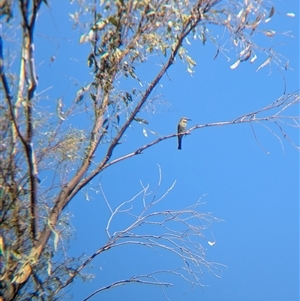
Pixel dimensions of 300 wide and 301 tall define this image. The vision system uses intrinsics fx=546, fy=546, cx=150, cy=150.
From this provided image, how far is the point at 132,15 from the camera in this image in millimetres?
2605

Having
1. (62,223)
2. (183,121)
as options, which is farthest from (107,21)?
(62,223)

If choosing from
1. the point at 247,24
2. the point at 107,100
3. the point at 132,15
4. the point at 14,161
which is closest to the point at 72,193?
the point at 14,161

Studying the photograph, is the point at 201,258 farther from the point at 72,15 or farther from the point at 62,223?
the point at 72,15

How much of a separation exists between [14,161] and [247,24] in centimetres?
120

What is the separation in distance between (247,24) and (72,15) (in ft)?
2.65

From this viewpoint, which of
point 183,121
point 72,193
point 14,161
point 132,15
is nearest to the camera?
point 14,161

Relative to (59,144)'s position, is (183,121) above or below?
above

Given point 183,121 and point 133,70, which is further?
point 183,121

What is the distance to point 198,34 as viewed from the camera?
2734 mm

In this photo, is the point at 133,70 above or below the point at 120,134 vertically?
above

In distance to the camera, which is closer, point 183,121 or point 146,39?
point 146,39

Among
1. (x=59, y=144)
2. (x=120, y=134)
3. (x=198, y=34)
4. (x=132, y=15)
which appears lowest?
(x=59, y=144)

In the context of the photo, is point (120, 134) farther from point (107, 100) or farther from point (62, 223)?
point (62, 223)

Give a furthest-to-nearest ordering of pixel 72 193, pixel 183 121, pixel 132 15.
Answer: pixel 183 121
pixel 132 15
pixel 72 193
